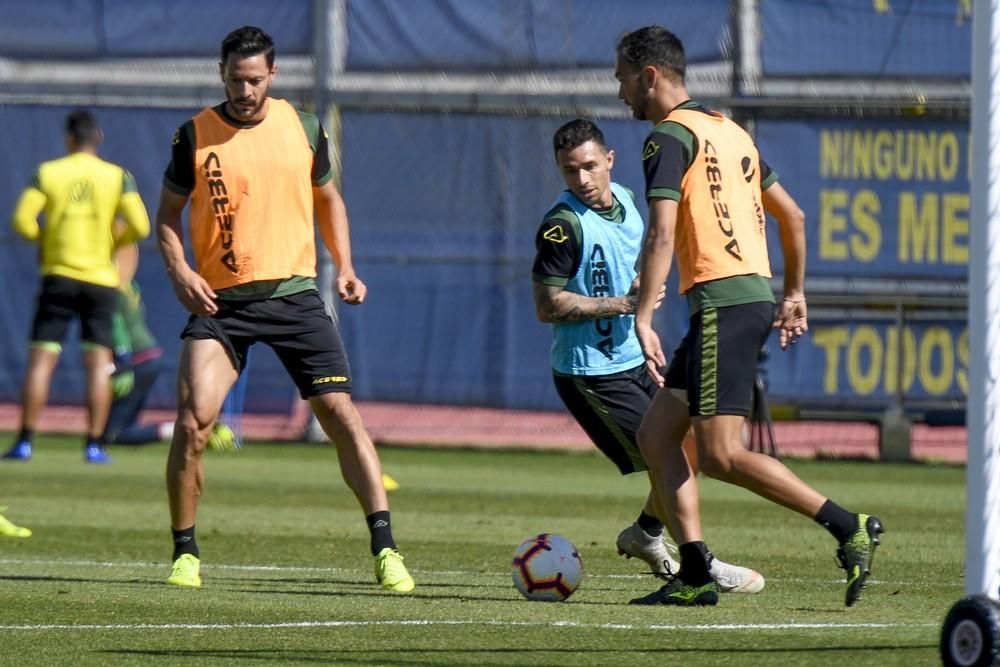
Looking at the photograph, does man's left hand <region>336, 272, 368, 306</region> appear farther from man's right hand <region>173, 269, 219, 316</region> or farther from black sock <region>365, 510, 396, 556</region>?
black sock <region>365, 510, 396, 556</region>

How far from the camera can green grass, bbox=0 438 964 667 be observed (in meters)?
5.91

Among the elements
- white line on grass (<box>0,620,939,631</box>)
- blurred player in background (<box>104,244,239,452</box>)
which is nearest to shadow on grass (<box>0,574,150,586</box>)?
white line on grass (<box>0,620,939,631</box>)

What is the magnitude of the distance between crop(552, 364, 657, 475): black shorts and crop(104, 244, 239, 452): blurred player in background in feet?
26.5

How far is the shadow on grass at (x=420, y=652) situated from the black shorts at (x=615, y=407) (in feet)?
8.17

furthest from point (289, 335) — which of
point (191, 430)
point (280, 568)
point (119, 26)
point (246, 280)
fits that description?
point (119, 26)

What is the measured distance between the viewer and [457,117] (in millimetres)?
17953

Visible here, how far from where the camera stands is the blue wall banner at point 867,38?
55.5 feet

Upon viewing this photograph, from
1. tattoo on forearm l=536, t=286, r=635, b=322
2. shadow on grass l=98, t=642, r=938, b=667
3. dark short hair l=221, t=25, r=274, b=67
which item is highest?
dark short hair l=221, t=25, r=274, b=67

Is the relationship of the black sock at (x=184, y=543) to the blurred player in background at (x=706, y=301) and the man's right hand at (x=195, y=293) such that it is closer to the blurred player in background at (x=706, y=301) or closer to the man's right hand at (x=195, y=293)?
the man's right hand at (x=195, y=293)

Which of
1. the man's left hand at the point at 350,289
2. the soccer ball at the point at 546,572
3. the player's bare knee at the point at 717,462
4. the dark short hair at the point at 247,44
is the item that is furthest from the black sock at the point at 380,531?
the dark short hair at the point at 247,44

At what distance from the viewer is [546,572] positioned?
7.28 meters

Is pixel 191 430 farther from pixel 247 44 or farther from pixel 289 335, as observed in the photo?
pixel 247 44

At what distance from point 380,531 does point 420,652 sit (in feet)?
6.69

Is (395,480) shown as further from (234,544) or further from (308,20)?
(308,20)
